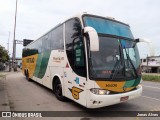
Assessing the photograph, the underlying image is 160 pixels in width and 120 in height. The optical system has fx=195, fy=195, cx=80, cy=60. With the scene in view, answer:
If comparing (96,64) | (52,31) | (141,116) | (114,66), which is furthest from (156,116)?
(52,31)

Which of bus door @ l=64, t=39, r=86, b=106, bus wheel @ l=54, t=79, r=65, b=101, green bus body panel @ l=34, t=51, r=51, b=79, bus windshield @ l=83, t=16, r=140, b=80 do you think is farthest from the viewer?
green bus body panel @ l=34, t=51, r=51, b=79

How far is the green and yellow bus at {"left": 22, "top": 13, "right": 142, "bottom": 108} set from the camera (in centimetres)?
583

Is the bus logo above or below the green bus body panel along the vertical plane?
below

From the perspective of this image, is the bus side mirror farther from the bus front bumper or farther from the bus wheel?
the bus wheel

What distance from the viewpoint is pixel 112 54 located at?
20.7 ft

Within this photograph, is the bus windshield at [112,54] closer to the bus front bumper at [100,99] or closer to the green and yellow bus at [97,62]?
the green and yellow bus at [97,62]

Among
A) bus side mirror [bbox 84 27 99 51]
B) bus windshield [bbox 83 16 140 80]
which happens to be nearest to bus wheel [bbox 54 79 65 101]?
bus windshield [bbox 83 16 140 80]

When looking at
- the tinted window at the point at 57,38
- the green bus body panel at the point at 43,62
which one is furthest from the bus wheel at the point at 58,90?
the green bus body panel at the point at 43,62

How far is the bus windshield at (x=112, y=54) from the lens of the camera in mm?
5977

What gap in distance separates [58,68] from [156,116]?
167 inches

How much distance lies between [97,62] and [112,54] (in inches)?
25.7

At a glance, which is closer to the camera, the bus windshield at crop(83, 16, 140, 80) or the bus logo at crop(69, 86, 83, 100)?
the bus windshield at crop(83, 16, 140, 80)

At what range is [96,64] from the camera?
5.96 m

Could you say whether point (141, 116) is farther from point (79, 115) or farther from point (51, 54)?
point (51, 54)
